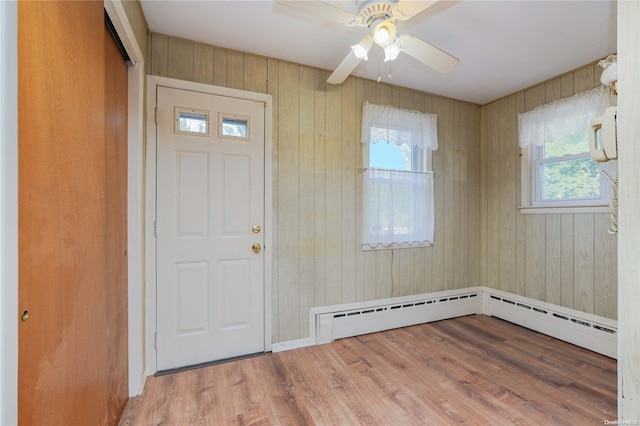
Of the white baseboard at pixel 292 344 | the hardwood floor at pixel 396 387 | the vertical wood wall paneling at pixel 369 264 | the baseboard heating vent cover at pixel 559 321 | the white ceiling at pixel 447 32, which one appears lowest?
the hardwood floor at pixel 396 387

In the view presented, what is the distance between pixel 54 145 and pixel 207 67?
1670 mm

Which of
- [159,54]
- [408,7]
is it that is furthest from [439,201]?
[159,54]

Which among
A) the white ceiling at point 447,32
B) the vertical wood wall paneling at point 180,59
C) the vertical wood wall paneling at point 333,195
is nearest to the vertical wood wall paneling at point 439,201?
the white ceiling at point 447,32

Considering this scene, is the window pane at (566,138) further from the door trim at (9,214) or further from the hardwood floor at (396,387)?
the door trim at (9,214)

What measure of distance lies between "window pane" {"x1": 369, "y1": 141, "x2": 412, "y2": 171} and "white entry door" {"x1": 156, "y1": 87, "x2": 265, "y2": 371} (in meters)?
1.14

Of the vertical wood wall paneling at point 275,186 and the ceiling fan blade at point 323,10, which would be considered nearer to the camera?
the ceiling fan blade at point 323,10

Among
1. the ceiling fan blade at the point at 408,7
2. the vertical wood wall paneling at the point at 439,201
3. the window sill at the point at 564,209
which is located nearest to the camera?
the ceiling fan blade at the point at 408,7

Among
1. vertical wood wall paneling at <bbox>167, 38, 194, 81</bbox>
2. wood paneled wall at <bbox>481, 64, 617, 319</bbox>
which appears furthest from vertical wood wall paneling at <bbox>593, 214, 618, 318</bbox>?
vertical wood wall paneling at <bbox>167, 38, 194, 81</bbox>

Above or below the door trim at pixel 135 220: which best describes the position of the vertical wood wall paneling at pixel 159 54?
above

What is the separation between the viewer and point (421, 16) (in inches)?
73.4

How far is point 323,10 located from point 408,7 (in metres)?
0.41

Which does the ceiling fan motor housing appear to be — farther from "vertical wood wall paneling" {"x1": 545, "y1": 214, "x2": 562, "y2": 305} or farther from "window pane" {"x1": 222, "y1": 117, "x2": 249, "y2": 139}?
"vertical wood wall paneling" {"x1": 545, "y1": 214, "x2": 562, "y2": 305}

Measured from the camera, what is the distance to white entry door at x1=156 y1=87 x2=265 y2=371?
2129 mm

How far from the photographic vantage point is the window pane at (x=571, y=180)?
253 cm
